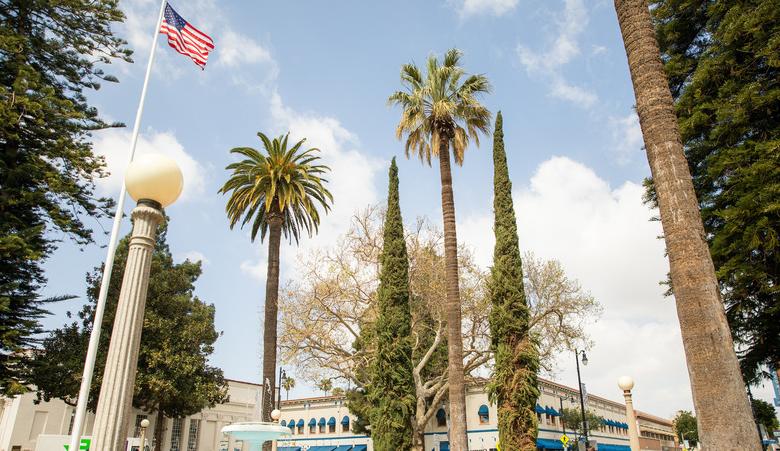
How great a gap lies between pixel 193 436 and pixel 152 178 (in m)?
46.2

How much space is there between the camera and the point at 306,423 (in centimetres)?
4869

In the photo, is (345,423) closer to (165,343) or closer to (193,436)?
(193,436)

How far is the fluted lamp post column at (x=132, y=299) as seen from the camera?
16.4ft

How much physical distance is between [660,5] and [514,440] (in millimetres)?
17931

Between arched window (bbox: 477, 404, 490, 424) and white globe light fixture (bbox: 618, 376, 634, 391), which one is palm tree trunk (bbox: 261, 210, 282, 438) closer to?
white globe light fixture (bbox: 618, 376, 634, 391)

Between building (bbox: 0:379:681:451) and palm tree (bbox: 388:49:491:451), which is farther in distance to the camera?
building (bbox: 0:379:681:451)

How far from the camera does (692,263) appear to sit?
7008mm

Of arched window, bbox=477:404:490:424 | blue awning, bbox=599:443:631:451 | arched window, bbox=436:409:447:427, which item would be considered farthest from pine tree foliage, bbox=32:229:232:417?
blue awning, bbox=599:443:631:451

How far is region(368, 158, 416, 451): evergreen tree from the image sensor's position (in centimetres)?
2508

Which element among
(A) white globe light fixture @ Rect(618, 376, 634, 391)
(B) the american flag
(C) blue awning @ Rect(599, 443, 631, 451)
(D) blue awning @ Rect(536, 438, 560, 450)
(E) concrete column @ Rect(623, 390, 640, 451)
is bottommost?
(C) blue awning @ Rect(599, 443, 631, 451)

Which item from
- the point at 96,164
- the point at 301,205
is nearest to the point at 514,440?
the point at 301,205

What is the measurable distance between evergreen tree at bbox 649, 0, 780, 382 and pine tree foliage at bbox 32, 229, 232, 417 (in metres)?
28.5

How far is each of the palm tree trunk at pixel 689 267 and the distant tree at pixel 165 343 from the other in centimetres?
2840

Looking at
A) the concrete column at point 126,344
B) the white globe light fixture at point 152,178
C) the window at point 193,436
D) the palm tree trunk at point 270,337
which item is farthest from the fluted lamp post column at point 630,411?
the window at point 193,436
